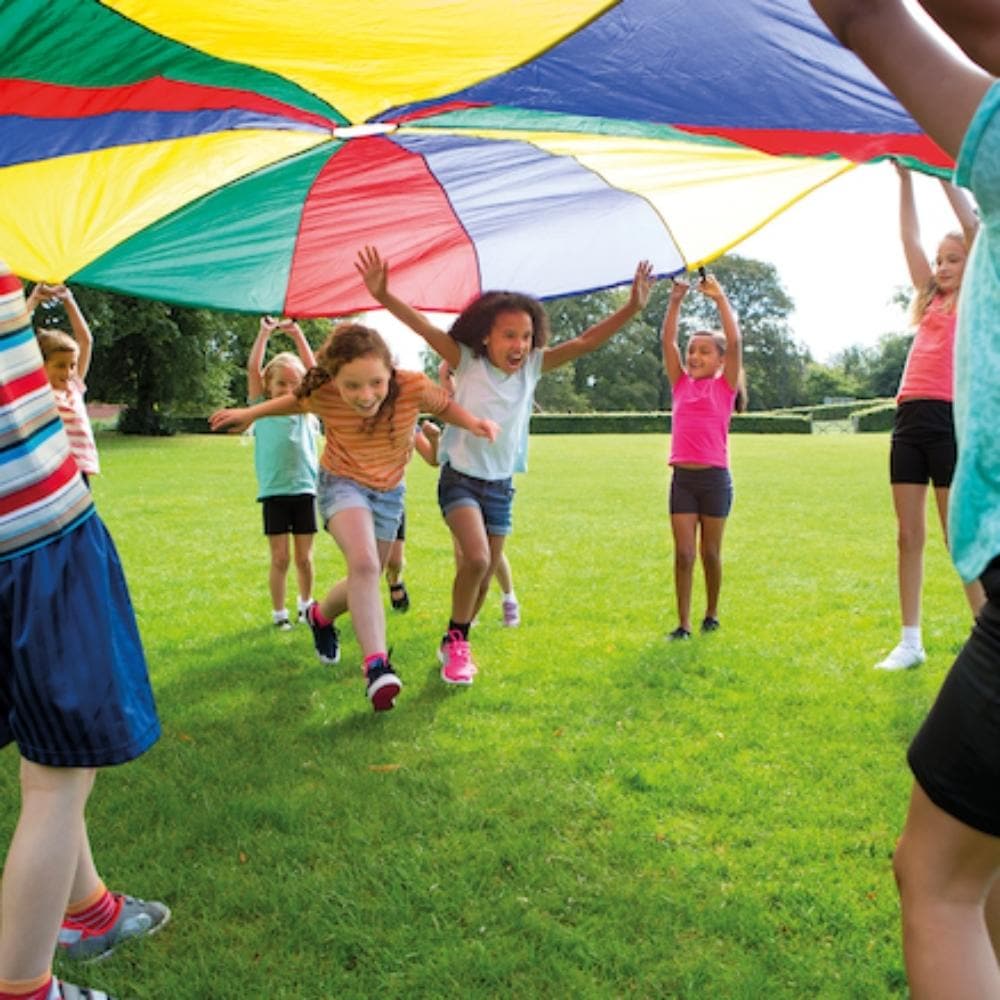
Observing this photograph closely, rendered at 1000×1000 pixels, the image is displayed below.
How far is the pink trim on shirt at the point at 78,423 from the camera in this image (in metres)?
5.43

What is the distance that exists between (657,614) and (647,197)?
95.8 inches

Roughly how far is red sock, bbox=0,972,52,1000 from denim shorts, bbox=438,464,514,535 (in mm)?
2897

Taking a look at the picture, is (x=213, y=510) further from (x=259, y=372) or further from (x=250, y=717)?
(x=250, y=717)

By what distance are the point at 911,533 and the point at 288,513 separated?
3.37 meters

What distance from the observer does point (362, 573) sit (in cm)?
388

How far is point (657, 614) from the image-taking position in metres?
5.92

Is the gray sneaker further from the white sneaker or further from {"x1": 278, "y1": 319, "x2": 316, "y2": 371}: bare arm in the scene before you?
{"x1": 278, "y1": 319, "x2": 316, "y2": 371}: bare arm

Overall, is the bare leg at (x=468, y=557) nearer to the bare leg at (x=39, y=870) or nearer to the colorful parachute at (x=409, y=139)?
the colorful parachute at (x=409, y=139)

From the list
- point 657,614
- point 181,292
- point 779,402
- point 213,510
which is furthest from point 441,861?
point 779,402

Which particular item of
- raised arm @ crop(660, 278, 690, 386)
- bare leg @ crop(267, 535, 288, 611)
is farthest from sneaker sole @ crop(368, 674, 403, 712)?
raised arm @ crop(660, 278, 690, 386)

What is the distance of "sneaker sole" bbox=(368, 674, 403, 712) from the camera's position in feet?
11.8

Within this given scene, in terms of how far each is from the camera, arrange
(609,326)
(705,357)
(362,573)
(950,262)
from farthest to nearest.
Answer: (705,357), (609,326), (950,262), (362,573)

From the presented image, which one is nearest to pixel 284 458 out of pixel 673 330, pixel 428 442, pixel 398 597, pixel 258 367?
pixel 258 367

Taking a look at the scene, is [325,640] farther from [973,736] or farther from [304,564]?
[973,736]
